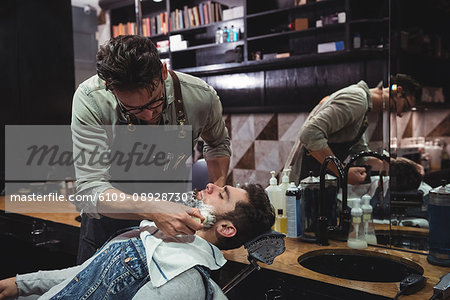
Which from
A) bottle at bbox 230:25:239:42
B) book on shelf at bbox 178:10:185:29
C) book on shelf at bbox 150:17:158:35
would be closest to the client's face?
bottle at bbox 230:25:239:42

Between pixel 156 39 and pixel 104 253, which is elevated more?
pixel 156 39

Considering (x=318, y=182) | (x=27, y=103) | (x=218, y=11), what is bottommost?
(x=318, y=182)

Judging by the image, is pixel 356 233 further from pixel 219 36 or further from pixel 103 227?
pixel 219 36

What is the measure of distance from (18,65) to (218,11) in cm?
217

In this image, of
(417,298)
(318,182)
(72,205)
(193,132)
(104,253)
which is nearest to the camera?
(417,298)

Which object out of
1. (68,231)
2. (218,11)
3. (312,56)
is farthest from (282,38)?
(68,231)

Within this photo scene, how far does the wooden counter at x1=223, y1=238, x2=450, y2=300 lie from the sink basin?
0.03m

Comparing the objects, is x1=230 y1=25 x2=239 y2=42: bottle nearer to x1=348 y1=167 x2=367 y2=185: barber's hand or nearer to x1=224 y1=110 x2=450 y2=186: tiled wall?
x1=224 y1=110 x2=450 y2=186: tiled wall

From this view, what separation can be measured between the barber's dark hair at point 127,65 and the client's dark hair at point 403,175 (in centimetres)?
120

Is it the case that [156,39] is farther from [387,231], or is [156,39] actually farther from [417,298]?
[417,298]

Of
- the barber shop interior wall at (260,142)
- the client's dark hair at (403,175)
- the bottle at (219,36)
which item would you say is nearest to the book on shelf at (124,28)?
the bottle at (219,36)

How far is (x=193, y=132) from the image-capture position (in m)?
2.19

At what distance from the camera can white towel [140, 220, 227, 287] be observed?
1.41 m

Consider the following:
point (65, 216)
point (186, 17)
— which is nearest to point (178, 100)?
point (186, 17)
